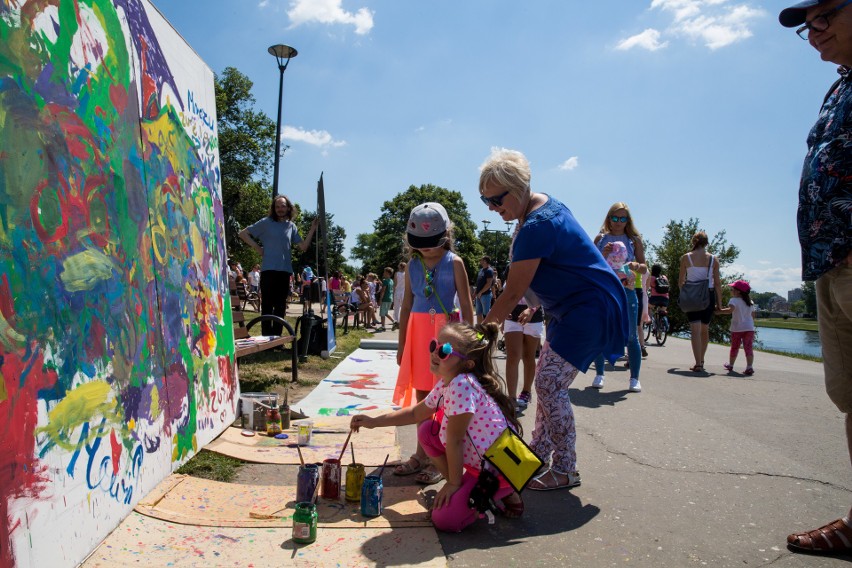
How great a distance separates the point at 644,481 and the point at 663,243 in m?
47.8

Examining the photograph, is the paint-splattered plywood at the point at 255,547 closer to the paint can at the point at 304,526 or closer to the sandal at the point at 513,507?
the paint can at the point at 304,526

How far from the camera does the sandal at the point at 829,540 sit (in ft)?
8.25

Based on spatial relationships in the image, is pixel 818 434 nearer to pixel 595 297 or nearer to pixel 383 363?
pixel 595 297

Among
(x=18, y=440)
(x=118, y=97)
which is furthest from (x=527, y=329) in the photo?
(x=18, y=440)

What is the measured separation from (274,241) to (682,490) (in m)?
5.36

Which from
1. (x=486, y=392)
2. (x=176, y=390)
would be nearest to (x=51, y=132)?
(x=176, y=390)

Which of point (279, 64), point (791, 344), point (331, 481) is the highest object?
point (279, 64)

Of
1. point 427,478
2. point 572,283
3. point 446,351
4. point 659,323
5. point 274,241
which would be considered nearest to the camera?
point 446,351

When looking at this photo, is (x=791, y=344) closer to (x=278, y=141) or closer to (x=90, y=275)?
(x=278, y=141)

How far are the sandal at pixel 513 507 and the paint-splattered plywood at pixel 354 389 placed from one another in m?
2.51

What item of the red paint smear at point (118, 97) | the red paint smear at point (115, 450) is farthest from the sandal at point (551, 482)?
the red paint smear at point (118, 97)

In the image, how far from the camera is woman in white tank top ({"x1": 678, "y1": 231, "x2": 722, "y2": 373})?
804 cm

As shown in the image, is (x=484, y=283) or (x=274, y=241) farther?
(x=484, y=283)

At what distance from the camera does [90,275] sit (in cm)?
242
